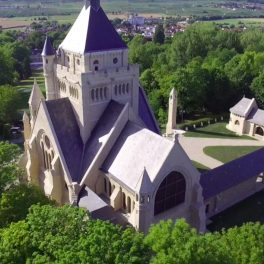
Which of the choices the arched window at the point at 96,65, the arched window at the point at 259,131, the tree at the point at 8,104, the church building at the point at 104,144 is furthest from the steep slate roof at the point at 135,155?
the arched window at the point at 259,131

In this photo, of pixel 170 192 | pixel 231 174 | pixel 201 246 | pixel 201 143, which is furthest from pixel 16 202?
pixel 201 143

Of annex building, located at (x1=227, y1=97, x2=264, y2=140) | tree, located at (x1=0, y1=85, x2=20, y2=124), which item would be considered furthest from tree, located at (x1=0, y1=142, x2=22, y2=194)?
annex building, located at (x1=227, y1=97, x2=264, y2=140)

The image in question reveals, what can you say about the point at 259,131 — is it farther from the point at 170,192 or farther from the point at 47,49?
the point at 47,49

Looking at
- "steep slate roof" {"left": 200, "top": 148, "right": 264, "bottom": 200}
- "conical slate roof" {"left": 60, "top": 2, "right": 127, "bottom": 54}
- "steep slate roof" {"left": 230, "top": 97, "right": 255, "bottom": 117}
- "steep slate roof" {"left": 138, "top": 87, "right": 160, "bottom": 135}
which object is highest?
"conical slate roof" {"left": 60, "top": 2, "right": 127, "bottom": 54}

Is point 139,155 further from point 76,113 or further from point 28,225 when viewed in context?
point 28,225

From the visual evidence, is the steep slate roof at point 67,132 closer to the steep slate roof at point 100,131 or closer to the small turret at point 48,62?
the steep slate roof at point 100,131

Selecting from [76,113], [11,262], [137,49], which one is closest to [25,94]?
[137,49]

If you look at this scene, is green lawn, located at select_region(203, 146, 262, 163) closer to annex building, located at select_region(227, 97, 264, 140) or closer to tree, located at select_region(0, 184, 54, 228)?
annex building, located at select_region(227, 97, 264, 140)
